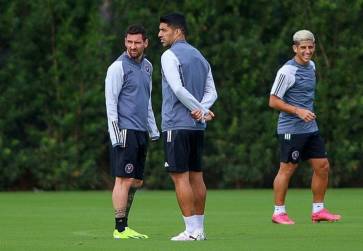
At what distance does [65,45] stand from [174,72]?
1123 centimetres

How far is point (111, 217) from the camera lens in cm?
1603

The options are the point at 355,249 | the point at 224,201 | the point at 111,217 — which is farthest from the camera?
the point at 224,201

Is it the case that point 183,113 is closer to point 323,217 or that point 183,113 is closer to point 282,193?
point 282,193

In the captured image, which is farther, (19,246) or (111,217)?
(111,217)

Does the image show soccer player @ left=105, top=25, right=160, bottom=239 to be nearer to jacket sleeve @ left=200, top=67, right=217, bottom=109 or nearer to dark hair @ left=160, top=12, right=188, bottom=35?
dark hair @ left=160, top=12, right=188, bottom=35

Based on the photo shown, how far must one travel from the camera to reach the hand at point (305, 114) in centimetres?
1466

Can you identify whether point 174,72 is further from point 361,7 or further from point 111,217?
point 361,7

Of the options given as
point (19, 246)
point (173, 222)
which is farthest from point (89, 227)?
point (19, 246)

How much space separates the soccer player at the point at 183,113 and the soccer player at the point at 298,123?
106 inches

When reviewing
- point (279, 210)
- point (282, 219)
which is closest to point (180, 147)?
point (282, 219)

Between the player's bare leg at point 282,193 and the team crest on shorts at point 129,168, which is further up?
the team crest on shorts at point 129,168

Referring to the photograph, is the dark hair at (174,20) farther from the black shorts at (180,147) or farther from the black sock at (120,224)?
the black sock at (120,224)

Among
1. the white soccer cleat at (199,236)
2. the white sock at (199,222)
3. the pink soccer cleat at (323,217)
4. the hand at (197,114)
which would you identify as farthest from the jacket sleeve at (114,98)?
the pink soccer cleat at (323,217)

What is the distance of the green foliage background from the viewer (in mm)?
22766
